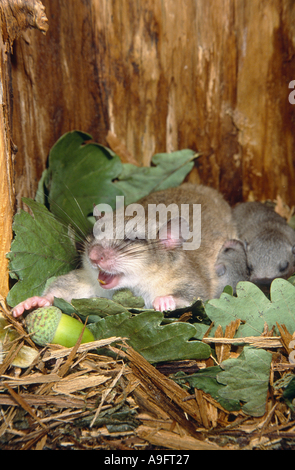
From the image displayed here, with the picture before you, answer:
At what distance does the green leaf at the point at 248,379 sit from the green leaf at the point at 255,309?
0.30 m

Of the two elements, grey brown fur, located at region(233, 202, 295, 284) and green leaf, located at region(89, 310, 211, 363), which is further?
grey brown fur, located at region(233, 202, 295, 284)

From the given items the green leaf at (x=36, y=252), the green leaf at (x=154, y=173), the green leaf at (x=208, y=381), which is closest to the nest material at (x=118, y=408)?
the green leaf at (x=208, y=381)

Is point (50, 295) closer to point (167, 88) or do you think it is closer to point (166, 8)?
point (167, 88)

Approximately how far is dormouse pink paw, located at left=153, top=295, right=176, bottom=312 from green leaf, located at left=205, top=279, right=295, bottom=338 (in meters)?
0.47

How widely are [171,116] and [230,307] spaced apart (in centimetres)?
258

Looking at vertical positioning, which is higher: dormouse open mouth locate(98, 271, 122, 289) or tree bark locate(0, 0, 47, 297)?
tree bark locate(0, 0, 47, 297)

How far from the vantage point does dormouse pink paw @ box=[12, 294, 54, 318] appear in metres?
3.19

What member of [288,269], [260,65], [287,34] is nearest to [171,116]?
[260,65]

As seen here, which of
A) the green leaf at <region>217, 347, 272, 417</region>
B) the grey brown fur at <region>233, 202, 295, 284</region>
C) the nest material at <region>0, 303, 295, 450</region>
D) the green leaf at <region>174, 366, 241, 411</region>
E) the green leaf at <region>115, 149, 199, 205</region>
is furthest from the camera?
the green leaf at <region>115, 149, 199, 205</region>

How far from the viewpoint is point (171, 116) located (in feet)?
15.5

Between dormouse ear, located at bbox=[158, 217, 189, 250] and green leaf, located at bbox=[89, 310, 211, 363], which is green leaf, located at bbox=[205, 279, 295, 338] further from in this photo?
dormouse ear, located at bbox=[158, 217, 189, 250]

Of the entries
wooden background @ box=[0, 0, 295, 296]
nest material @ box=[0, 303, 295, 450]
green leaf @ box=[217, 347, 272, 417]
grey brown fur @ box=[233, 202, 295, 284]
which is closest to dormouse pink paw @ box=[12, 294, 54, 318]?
nest material @ box=[0, 303, 295, 450]

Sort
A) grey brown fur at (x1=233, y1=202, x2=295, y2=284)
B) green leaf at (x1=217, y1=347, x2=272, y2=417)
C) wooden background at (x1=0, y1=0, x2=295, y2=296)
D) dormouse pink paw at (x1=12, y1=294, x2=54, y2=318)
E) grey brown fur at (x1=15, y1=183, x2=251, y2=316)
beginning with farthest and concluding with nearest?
1. grey brown fur at (x1=233, y1=202, x2=295, y2=284)
2. wooden background at (x1=0, y1=0, x2=295, y2=296)
3. grey brown fur at (x1=15, y1=183, x2=251, y2=316)
4. dormouse pink paw at (x1=12, y1=294, x2=54, y2=318)
5. green leaf at (x1=217, y1=347, x2=272, y2=417)

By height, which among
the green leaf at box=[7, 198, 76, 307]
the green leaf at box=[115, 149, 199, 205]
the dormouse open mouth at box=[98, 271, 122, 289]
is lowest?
the dormouse open mouth at box=[98, 271, 122, 289]
